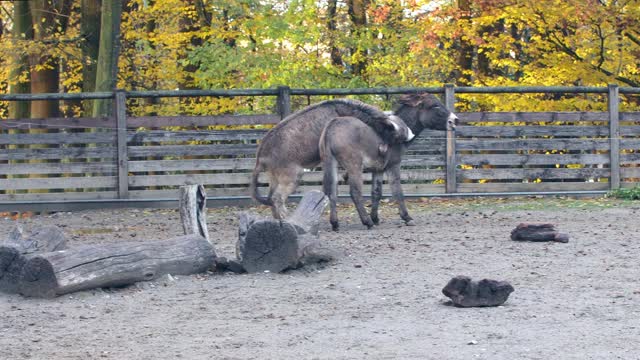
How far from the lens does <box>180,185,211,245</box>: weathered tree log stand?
1096 cm

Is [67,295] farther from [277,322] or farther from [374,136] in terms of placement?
[374,136]

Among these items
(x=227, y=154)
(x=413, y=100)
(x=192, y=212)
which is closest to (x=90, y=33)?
(x=227, y=154)

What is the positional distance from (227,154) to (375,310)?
983 centimetres

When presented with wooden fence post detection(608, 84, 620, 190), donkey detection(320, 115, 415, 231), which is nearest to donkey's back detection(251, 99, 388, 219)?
donkey detection(320, 115, 415, 231)

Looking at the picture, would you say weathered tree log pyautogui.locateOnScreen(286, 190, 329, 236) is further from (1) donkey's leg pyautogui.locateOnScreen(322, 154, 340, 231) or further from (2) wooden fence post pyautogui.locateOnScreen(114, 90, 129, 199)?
(2) wooden fence post pyautogui.locateOnScreen(114, 90, 129, 199)

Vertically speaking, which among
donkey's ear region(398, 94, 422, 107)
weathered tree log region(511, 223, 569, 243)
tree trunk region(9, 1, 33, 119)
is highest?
tree trunk region(9, 1, 33, 119)

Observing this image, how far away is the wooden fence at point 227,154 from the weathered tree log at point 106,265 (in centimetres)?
760

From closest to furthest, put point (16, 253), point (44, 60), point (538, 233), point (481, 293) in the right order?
point (481, 293)
point (16, 253)
point (538, 233)
point (44, 60)

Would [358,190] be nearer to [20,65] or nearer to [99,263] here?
[99,263]

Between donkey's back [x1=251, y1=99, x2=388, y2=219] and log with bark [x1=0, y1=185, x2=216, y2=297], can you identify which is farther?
donkey's back [x1=251, y1=99, x2=388, y2=219]

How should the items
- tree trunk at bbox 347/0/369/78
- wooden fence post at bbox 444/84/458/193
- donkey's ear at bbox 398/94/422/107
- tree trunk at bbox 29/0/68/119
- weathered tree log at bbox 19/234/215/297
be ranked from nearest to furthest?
weathered tree log at bbox 19/234/215/297 < donkey's ear at bbox 398/94/422/107 < wooden fence post at bbox 444/84/458/193 < tree trunk at bbox 29/0/68/119 < tree trunk at bbox 347/0/369/78

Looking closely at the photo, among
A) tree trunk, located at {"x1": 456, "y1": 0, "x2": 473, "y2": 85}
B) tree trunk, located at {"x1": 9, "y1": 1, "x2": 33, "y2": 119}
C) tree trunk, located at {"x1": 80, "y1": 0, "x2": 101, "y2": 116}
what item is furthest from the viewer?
tree trunk, located at {"x1": 456, "y1": 0, "x2": 473, "y2": 85}

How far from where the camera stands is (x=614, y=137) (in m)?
18.4

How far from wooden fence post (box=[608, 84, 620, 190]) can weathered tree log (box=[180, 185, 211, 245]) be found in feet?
31.3
